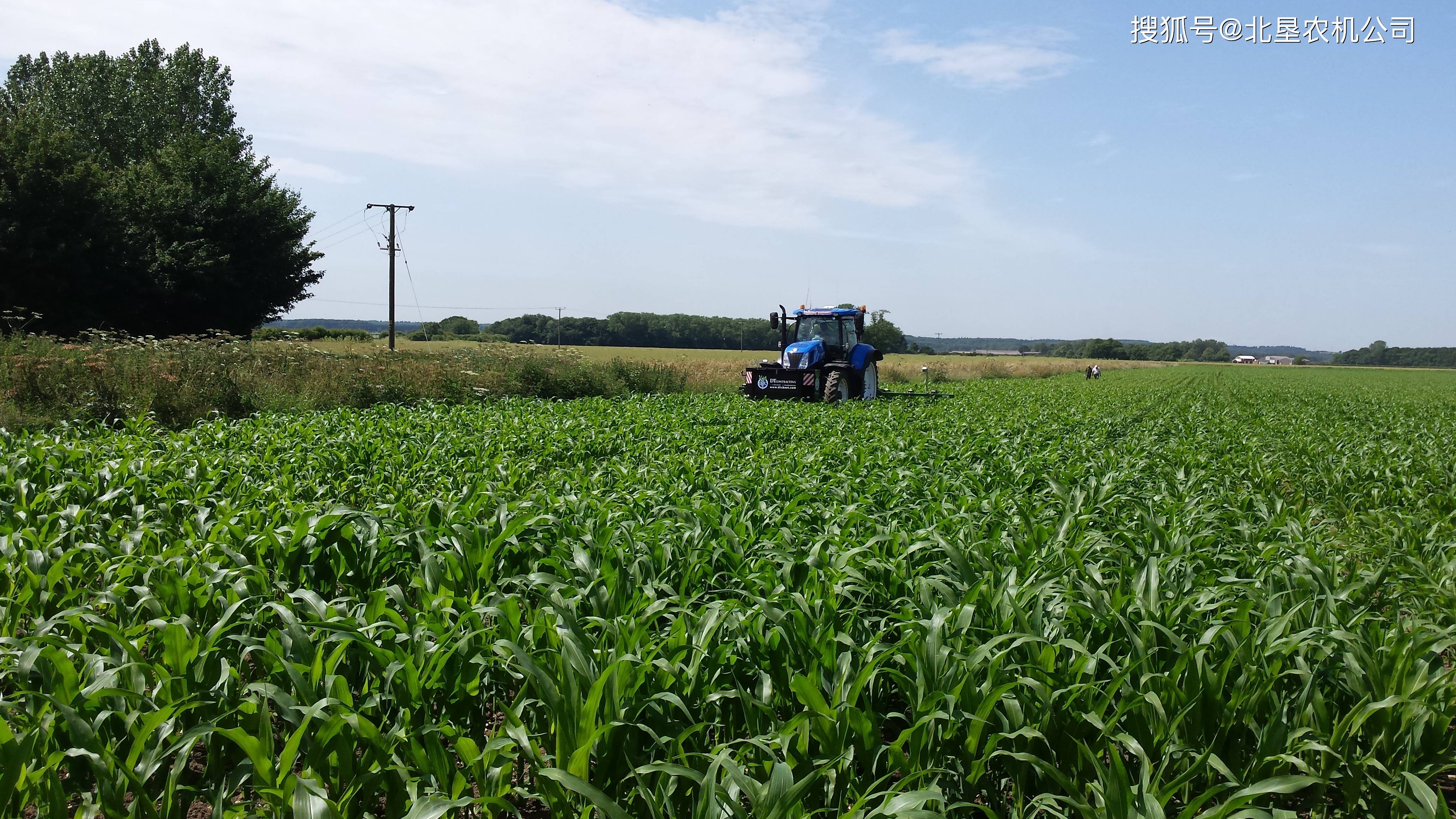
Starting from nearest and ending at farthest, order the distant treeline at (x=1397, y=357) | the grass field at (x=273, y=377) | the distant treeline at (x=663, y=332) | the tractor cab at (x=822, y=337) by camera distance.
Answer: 1. the grass field at (x=273, y=377)
2. the tractor cab at (x=822, y=337)
3. the distant treeline at (x=663, y=332)
4. the distant treeline at (x=1397, y=357)

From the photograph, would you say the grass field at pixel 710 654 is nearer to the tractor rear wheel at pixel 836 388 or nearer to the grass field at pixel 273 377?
the grass field at pixel 273 377

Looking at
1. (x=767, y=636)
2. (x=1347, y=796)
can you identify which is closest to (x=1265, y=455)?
(x=1347, y=796)

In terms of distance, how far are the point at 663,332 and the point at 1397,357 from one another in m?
122

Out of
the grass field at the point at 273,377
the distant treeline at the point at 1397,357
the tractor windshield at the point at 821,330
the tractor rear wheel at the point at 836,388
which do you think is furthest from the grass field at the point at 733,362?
the distant treeline at the point at 1397,357

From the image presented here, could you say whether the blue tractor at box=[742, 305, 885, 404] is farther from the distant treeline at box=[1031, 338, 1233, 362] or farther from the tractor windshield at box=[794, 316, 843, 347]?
the distant treeline at box=[1031, 338, 1233, 362]

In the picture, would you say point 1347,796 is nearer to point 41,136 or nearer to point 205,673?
point 205,673

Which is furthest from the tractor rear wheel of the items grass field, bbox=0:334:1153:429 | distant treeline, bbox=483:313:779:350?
distant treeline, bbox=483:313:779:350

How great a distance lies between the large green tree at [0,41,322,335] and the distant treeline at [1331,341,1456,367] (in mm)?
144141

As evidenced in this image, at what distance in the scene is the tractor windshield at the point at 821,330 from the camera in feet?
63.9

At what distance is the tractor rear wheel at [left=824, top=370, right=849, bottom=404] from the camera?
1812cm

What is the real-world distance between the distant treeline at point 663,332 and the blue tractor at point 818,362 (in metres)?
57.0

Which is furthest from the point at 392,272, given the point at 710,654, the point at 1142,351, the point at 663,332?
the point at 1142,351

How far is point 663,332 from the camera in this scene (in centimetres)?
8438

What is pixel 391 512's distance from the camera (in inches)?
208
